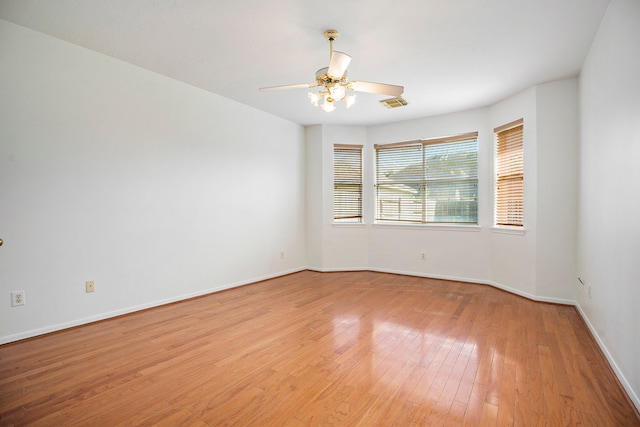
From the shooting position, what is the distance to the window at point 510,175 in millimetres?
4266

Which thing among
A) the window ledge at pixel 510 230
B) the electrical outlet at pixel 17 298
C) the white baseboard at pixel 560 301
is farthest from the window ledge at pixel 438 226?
the electrical outlet at pixel 17 298

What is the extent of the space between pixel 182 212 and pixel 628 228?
164 inches

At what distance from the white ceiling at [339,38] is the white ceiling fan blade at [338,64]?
44 cm

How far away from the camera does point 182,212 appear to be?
3963 mm

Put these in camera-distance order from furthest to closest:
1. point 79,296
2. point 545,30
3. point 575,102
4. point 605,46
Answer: point 575,102, point 79,296, point 545,30, point 605,46

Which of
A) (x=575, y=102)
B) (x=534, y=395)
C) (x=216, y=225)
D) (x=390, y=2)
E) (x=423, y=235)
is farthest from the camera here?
(x=423, y=235)

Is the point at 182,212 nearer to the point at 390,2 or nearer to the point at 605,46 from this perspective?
the point at 390,2

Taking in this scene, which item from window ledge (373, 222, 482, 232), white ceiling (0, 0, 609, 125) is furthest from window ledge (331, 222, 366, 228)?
white ceiling (0, 0, 609, 125)

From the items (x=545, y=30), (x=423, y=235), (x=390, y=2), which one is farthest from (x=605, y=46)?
(x=423, y=235)

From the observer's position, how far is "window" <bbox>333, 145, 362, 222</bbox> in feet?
19.2

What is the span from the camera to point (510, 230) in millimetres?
4359

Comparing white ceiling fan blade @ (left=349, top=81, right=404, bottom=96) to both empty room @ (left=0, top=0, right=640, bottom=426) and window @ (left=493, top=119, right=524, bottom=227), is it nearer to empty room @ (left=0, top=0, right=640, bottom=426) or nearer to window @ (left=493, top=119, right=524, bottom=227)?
empty room @ (left=0, top=0, right=640, bottom=426)

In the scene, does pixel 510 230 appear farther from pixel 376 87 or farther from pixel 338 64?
pixel 338 64

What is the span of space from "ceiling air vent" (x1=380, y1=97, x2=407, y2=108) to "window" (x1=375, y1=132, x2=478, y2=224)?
106 centimetres
